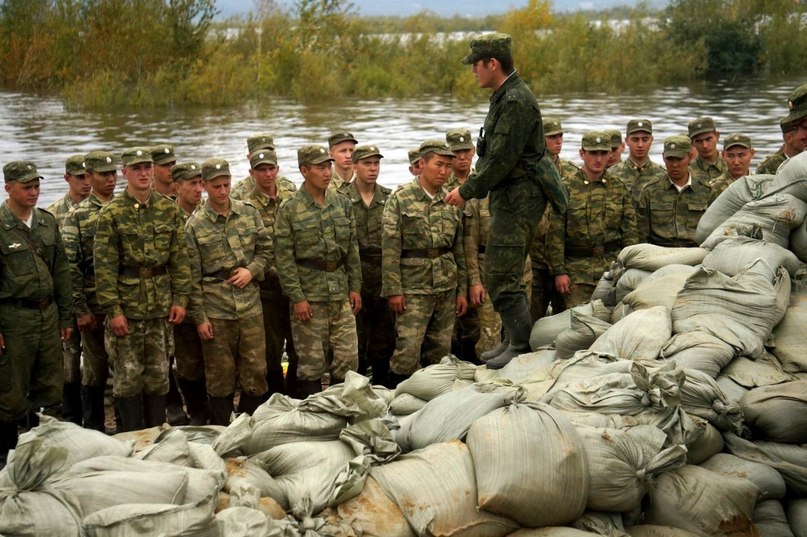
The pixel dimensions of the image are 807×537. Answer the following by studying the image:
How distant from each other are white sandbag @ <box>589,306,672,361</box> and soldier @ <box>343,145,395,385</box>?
2.27 m

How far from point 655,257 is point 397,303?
1.63 meters

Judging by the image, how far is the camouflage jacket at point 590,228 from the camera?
6.90m

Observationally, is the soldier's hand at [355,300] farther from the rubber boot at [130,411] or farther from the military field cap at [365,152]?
the rubber boot at [130,411]

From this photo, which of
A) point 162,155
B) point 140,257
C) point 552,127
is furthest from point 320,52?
point 140,257

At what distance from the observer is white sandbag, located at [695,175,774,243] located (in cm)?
596

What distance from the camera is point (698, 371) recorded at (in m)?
4.46

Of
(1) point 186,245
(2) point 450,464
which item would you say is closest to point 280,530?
(2) point 450,464

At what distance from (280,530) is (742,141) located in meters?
5.12

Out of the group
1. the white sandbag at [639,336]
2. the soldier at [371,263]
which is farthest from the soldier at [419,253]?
the white sandbag at [639,336]

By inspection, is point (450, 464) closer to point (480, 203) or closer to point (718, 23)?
point (480, 203)

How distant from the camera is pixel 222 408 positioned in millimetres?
6379

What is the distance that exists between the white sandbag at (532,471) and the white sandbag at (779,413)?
992 millimetres

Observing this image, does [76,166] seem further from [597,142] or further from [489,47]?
[597,142]

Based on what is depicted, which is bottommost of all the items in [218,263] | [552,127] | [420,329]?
[420,329]
